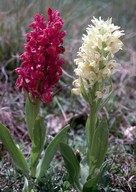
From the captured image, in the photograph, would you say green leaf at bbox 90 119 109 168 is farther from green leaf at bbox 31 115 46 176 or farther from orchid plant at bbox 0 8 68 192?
green leaf at bbox 31 115 46 176

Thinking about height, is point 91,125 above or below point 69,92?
below

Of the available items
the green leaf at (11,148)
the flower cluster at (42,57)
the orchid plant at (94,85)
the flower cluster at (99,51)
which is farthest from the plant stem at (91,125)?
the green leaf at (11,148)

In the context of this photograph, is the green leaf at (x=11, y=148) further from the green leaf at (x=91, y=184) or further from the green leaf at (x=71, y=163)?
the green leaf at (x=91, y=184)

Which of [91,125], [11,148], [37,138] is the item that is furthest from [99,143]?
[11,148]

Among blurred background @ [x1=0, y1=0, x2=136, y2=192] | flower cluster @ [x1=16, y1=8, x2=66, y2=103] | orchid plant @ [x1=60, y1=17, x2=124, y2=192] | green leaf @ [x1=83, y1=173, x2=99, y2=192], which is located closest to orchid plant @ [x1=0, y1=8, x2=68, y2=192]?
flower cluster @ [x1=16, y1=8, x2=66, y2=103]

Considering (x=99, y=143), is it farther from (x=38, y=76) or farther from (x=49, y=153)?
(x=38, y=76)

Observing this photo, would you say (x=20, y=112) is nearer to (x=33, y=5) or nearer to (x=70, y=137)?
(x=70, y=137)

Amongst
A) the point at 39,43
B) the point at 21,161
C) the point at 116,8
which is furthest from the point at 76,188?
the point at 116,8
